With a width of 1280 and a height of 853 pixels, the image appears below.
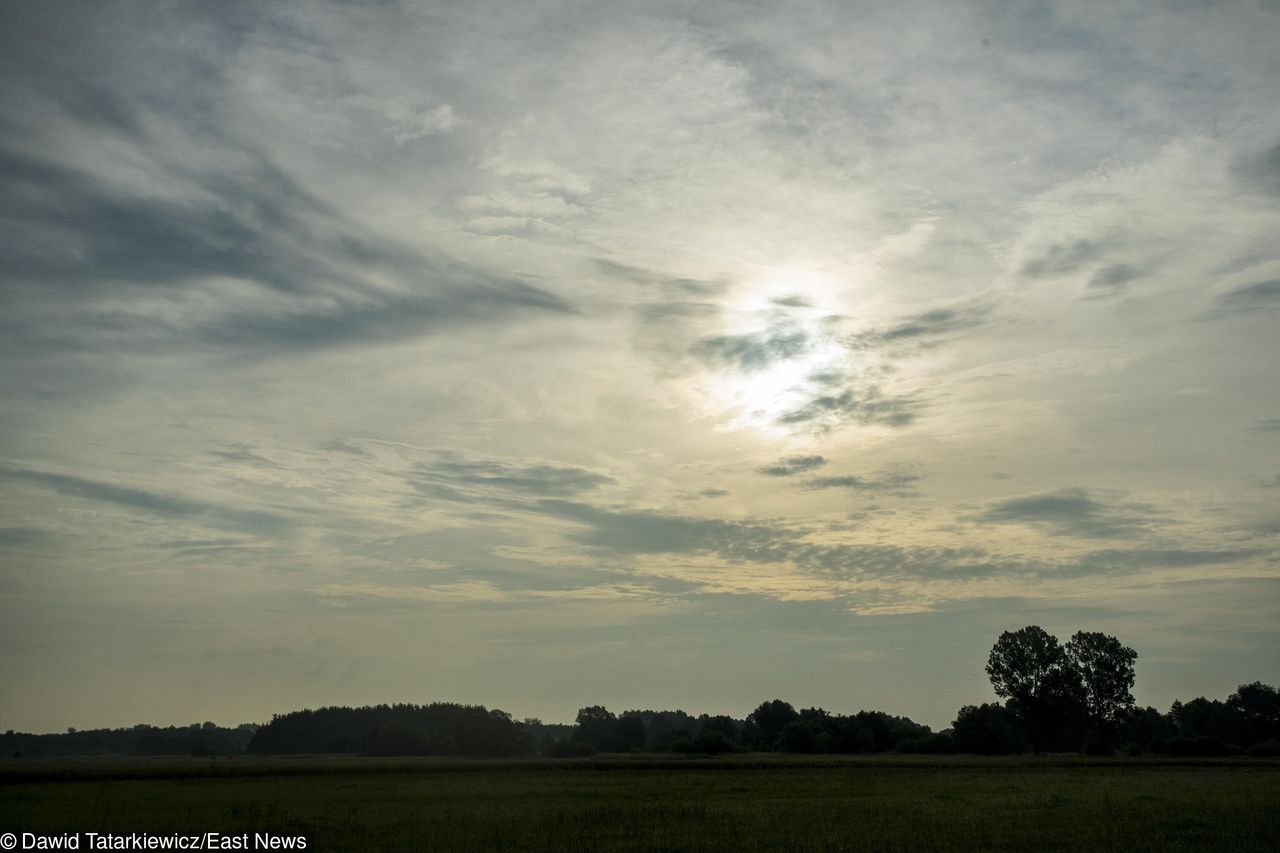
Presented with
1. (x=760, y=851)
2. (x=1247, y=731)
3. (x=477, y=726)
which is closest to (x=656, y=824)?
(x=760, y=851)

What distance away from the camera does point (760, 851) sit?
33562 millimetres

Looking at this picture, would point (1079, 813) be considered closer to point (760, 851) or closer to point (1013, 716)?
point (760, 851)

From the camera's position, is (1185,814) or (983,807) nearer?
(1185,814)

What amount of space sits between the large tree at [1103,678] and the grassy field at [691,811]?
91.8 metres

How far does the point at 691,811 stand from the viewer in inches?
1882

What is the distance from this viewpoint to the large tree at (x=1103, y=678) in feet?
546

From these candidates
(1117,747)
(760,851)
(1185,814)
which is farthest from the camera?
(1117,747)

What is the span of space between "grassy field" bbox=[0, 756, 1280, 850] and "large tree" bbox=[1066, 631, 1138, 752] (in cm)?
9180

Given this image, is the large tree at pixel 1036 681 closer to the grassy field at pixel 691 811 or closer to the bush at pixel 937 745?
the bush at pixel 937 745

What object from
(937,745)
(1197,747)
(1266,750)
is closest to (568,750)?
(937,745)

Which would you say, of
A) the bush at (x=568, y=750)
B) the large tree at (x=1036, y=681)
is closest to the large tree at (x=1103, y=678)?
the large tree at (x=1036, y=681)

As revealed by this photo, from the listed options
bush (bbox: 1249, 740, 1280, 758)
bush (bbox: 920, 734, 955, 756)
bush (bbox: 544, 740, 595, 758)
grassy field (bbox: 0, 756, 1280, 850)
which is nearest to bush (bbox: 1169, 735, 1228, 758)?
bush (bbox: 1249, 740, 1280, 758)

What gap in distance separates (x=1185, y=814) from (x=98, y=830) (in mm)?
48213

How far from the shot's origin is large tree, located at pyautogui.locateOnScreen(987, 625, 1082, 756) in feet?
542
